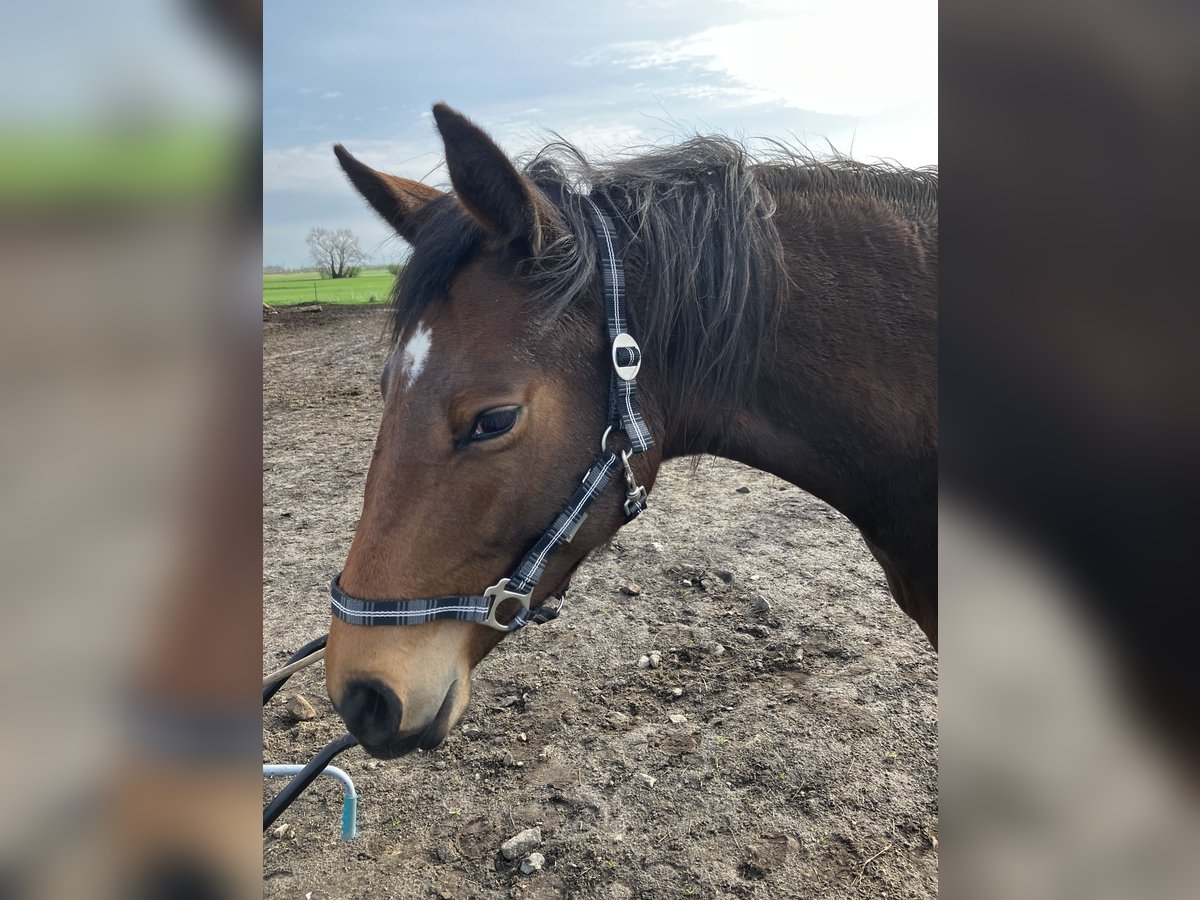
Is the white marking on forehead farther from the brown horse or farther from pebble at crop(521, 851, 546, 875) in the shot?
pebble at crop(521, 851, 546, 875)

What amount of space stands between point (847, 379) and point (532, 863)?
1.92m

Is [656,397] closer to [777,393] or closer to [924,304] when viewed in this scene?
[777,393]

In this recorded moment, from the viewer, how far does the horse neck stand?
171 centimetres

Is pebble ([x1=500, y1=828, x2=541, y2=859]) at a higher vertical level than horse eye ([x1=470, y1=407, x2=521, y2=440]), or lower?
lower

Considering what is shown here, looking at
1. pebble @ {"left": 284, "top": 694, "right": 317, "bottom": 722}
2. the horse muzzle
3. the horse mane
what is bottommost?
pebble @ {"left": 284, "top": 694, "right": 317, "bottom": 722}

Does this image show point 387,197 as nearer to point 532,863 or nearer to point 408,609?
point 408,609

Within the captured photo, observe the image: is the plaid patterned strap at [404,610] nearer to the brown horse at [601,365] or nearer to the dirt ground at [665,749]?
the brown horse at [601,365]

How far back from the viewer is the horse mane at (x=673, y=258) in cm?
167

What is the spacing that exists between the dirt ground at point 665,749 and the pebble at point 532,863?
34 mm

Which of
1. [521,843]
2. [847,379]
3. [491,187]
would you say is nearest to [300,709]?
[521,843]
